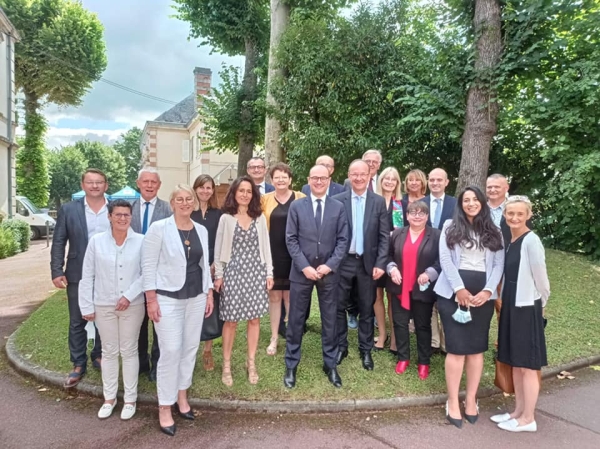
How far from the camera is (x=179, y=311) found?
3.55 m

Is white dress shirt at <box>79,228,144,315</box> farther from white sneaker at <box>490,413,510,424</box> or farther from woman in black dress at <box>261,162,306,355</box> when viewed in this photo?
white sneaker at <box>490,413,510,424</box>

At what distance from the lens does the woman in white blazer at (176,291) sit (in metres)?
3.46

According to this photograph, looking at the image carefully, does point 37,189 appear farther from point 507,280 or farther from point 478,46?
point 507,280

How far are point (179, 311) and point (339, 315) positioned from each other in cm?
184

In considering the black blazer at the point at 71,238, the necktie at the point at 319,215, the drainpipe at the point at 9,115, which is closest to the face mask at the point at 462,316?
the necktie at the point at 319,215

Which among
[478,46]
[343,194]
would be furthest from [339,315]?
[478,46]

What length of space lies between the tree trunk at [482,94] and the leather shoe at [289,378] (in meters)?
6.32

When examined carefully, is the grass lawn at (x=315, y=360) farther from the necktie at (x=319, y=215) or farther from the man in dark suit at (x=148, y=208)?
the necktie at (x=319, y=215)

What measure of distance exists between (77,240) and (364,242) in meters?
3.00

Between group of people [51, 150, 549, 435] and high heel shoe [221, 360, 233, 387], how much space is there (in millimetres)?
14

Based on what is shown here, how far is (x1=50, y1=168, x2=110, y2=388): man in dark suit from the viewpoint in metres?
4.21

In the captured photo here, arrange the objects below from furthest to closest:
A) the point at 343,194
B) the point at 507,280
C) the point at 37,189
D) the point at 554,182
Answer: the point at 37,189 < the point at 554,182 < the point at 343,194 < the point at 507,280

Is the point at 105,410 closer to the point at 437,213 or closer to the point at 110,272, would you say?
the point at 110,272

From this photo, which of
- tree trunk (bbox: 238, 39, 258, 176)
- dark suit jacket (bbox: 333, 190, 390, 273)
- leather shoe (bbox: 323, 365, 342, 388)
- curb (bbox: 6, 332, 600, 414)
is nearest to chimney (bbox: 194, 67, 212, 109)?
tree trunk (bbox: 238, 39, 258, 176)
